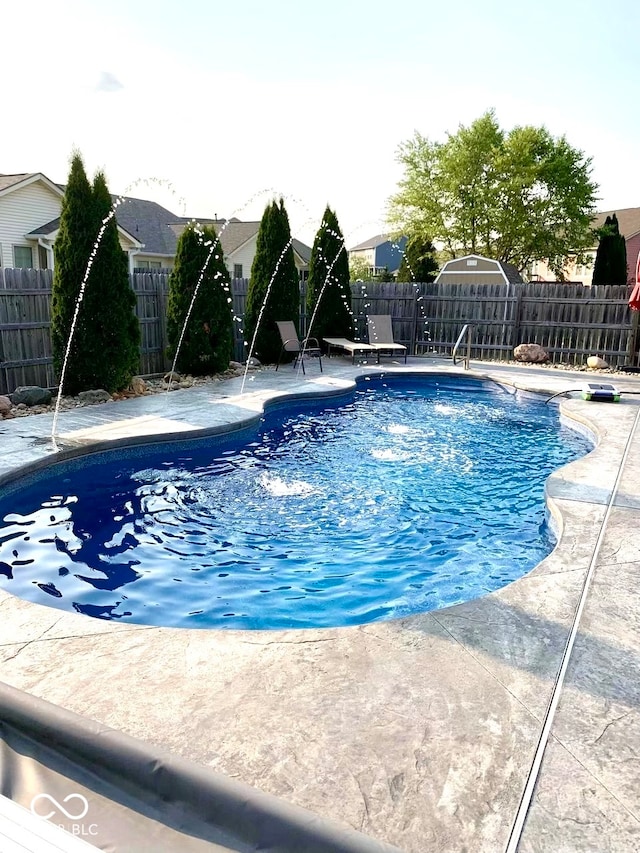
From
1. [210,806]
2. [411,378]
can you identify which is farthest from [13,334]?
[210,806]

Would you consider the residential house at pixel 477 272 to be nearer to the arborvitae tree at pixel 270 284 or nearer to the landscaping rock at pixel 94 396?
the arborvitae tree at pixel 270 284

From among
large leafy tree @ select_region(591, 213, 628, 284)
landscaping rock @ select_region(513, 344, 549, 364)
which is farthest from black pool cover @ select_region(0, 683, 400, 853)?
large leafy tree @ select_region(591, 213, 628, 284)

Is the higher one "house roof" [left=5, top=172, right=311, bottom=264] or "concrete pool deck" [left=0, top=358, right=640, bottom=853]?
"house roof" [left=5, top=172, right=311, bottom=264]

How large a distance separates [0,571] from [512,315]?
1254 cm

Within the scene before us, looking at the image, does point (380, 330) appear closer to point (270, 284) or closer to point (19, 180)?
point (270, 284)

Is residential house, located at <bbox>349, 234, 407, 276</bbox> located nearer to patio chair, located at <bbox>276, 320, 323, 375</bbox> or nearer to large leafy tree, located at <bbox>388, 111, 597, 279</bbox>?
large leafy tree, located at <bbox>388, 111, 597, 279</bbox>

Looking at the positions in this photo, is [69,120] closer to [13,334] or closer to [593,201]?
[13,334]

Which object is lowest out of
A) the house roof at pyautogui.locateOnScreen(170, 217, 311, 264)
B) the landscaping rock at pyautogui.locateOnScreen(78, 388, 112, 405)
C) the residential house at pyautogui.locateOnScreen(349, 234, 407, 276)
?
the landscaping rock at pyautogui.locateOnScreen(78, 388, 112, 405)

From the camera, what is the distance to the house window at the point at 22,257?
61.1 ft

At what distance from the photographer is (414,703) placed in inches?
85.9

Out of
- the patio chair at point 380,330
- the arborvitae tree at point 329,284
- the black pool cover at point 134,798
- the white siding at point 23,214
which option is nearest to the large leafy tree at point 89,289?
the arborvitae tree at point 329,284

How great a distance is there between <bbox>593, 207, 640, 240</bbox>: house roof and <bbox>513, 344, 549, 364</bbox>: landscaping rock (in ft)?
74.0

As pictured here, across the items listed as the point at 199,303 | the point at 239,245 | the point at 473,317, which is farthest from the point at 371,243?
the point at 199,303

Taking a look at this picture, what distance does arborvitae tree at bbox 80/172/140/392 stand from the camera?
8.37 m
